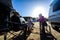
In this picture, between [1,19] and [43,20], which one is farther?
[43,20]

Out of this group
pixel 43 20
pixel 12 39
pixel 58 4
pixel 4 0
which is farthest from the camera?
pixel 58 4

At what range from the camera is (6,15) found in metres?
3.94

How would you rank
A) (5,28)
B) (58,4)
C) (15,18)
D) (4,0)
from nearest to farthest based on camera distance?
(5,28) → (4,0) → (15,18) → (58,4)

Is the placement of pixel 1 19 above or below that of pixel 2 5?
below

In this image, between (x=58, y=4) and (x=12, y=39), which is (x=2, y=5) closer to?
(x=12, y=39)

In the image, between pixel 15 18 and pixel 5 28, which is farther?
pixel 15 18

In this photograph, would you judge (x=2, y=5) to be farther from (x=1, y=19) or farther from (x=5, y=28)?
(x=5, y=28)

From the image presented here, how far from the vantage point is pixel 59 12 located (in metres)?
10.1

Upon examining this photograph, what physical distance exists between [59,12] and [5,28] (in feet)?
23.6

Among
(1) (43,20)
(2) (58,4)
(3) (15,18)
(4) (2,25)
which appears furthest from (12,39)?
(2) (58,4)

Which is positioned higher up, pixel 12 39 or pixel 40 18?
pixel 40 18

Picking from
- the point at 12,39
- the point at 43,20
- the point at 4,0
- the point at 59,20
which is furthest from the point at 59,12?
the point at 4,0

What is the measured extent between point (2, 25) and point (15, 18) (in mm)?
4245

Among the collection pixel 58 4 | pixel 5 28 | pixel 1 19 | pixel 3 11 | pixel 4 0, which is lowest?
pixel 5 28
